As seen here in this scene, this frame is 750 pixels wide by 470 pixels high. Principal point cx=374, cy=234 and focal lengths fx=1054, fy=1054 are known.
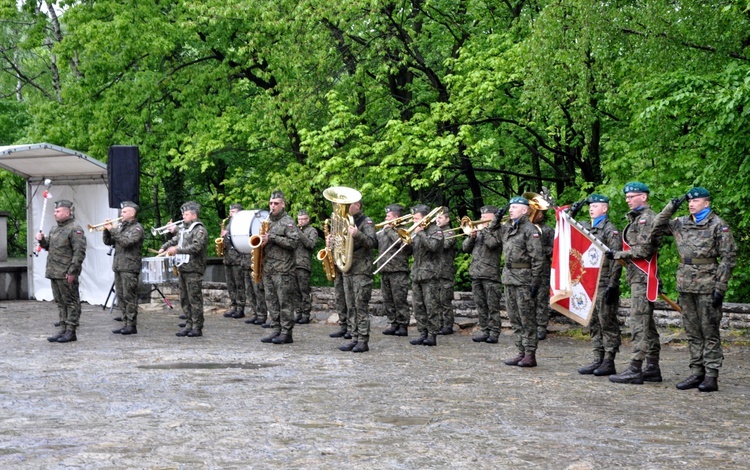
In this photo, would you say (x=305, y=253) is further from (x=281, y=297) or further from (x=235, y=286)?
(x=281, y=297)

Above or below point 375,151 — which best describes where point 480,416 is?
below

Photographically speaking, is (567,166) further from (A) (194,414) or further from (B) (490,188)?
(A) (194,414)

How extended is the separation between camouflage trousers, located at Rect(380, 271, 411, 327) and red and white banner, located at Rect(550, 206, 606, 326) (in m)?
4.81

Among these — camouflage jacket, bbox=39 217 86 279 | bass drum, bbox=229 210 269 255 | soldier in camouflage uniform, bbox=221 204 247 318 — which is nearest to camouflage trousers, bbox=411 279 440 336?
bass drum, bbox=229 210 269 255

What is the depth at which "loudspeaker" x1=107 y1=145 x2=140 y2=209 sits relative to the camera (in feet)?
62.9

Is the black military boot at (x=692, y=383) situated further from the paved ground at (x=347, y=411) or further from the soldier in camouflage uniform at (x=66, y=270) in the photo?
the soldier in camouflage uniform at (x=66, y=270)

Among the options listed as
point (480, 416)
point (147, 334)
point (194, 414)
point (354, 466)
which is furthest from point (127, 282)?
point (354, 466)

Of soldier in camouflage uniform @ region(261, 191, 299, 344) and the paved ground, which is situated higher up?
soldier in camouflage uniform @ region(261, 191, 299, 344)

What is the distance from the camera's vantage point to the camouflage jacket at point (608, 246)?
38.2 feet

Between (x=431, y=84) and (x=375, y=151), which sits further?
(x=431, y=84)

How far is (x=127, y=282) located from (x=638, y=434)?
10.0 m

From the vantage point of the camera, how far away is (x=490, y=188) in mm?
24203

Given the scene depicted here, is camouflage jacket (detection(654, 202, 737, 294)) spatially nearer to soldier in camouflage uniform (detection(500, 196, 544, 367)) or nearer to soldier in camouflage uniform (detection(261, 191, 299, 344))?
soldier in camouflage uniform (detection(500, 196, 544, 367))

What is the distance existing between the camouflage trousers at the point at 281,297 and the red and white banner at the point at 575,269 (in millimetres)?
4187
